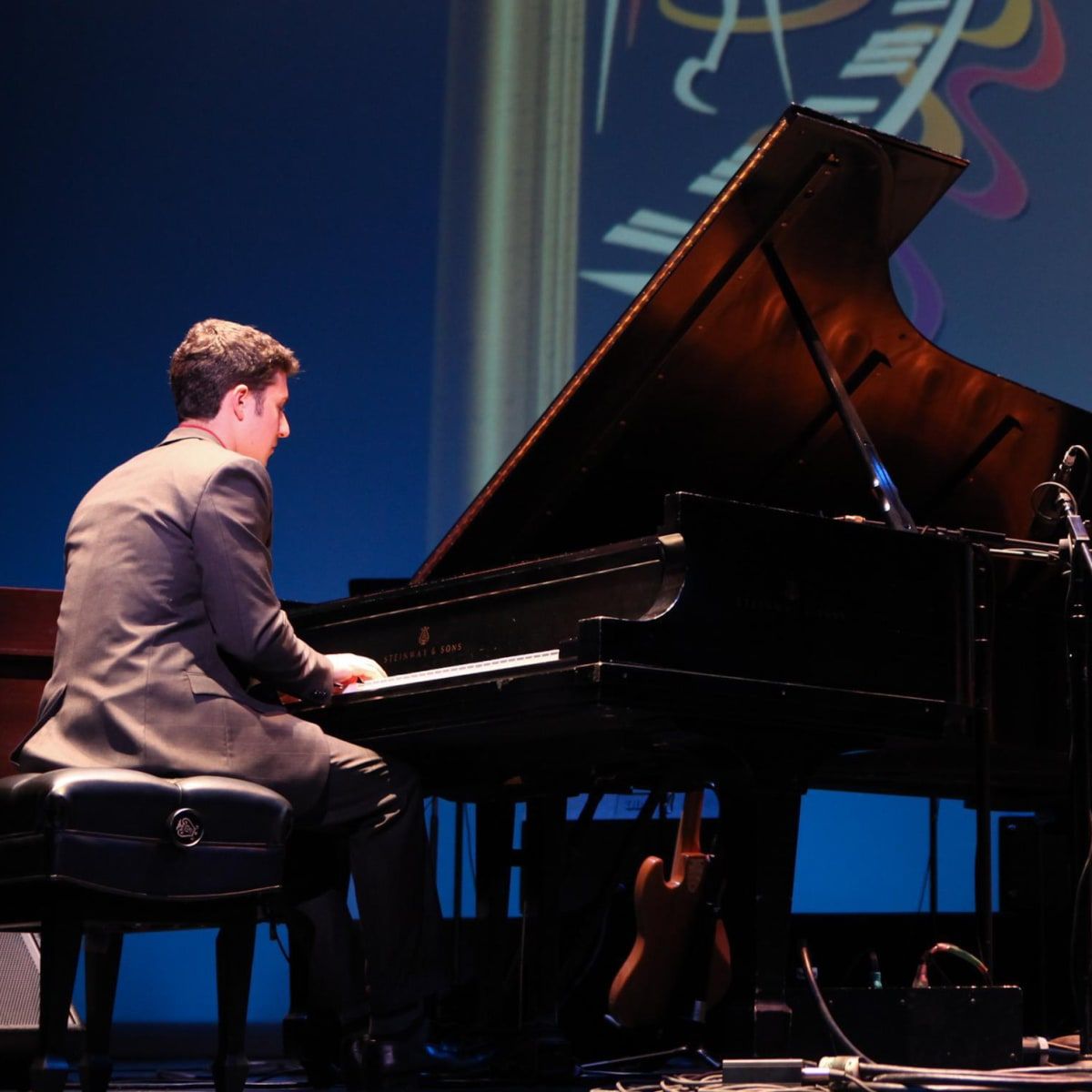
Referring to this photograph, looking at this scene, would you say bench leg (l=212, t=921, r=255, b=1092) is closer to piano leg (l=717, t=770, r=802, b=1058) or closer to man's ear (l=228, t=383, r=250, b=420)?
piano leg (l=717, t=770, r=802, b=1058)

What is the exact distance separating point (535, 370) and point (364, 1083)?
121 inches

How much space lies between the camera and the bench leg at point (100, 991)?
9.41 feet

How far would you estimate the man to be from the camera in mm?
2682

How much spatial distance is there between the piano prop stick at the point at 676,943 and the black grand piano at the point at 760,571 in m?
0.41

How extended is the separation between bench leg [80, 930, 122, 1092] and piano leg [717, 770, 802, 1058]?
110cm

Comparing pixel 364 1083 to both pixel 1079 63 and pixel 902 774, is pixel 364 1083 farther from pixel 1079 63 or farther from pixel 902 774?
pixel 1079 63

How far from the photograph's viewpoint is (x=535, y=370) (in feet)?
17.9

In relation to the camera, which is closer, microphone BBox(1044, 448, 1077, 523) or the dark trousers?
the dark trousers

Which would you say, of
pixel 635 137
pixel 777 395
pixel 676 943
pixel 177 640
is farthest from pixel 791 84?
pixel 177 640

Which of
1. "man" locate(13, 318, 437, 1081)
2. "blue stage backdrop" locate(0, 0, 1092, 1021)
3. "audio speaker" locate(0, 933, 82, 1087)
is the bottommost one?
"audio speaker" locate(0, 933, 82, 1087)

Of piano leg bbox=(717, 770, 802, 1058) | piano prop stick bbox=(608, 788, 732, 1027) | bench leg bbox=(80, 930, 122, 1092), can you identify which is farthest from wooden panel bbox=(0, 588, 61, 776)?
piano leg bbox=(717, 770, 802, 1058)

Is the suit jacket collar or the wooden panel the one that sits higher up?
the suit jacket collar

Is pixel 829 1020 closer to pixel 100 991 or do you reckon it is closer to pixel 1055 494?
pixel 1055 494

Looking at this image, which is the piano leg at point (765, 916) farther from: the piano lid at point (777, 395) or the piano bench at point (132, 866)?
the piano lid at point (777, 395)
